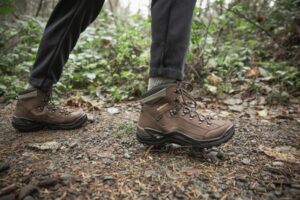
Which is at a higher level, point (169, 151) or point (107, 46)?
point (107, 46)

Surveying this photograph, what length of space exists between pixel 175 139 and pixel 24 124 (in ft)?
3.41

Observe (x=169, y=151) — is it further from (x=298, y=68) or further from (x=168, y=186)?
(x=298, y=68)

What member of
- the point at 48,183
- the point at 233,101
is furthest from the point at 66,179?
the point at 233,101

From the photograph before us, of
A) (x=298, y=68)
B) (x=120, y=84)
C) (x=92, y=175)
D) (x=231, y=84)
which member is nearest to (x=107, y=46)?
(x=120, y=84)

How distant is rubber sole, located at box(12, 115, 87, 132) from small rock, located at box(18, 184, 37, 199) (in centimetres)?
78

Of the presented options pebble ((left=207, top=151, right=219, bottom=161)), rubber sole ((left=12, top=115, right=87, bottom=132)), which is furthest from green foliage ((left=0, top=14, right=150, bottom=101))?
pebble ((left=207, top=151, right=219, bottom=161))

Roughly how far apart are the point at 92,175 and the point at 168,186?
37 cm

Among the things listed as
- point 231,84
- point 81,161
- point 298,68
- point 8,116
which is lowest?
point 8,116

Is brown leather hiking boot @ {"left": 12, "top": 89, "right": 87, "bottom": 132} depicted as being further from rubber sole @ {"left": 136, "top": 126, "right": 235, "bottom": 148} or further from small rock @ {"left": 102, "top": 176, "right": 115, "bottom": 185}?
small rock @ {"left": 102, "top": 176, "right": 115, "bottom": 185}

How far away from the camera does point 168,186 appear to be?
1.27 meters

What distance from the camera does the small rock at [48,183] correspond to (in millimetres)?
1204

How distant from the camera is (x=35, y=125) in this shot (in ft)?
6.26

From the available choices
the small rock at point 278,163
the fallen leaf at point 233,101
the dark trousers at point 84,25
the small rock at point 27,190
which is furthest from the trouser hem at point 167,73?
the fallen leaf at point 233,101

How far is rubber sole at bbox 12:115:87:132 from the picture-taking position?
1.86 metres
